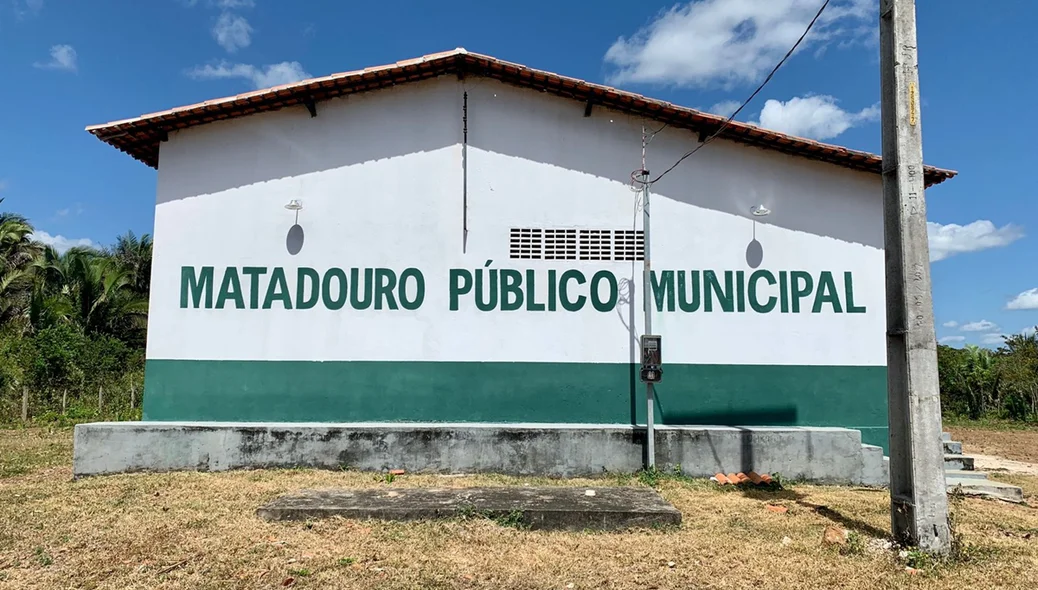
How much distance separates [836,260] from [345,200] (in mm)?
7416

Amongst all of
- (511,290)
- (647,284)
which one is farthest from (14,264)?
(647,284)

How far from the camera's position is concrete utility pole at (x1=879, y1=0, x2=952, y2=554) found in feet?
19.1

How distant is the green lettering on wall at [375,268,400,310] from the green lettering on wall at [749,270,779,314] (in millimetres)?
5237

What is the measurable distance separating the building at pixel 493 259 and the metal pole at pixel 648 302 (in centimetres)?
17

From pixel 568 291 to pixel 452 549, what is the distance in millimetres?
4849

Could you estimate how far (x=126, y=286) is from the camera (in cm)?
2634

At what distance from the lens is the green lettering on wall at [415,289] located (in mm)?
9992

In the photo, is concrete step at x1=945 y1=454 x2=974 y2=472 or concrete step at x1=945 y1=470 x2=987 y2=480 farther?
concrete step at x1=945 y1=454 x2=974 y2=472

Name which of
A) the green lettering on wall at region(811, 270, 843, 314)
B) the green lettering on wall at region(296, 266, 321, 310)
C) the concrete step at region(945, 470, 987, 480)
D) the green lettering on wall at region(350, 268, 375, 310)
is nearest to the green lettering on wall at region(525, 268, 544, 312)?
the green lettering on wall at region(350, 268, 375, 310)

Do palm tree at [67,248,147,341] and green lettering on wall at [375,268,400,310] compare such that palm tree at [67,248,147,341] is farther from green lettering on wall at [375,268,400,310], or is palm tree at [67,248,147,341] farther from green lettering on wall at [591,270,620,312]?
green lettering on wall at [591,270,620,312]

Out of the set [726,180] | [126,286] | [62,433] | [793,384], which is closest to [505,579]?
[793,384]

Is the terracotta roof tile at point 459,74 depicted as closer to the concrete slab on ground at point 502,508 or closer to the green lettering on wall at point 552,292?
the green lettering on wall at point 552,292

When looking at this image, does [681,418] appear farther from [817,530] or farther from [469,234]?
[469,234]

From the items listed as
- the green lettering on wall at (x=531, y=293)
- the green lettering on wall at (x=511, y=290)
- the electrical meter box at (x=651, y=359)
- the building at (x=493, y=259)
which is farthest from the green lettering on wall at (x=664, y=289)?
the green lettering on wall at (x=511, y=290)
